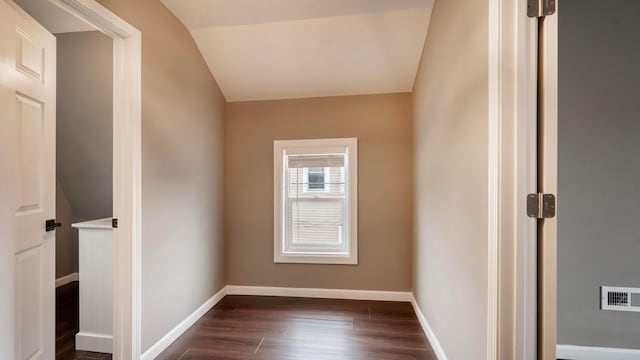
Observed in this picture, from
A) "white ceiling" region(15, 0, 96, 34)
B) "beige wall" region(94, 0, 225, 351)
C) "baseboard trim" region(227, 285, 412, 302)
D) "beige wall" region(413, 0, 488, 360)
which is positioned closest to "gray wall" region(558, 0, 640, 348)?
"beige wall" region(413, 0, 488, 360)

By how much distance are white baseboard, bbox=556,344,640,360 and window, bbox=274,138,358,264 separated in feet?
5.70

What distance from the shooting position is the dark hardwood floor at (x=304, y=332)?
201cm

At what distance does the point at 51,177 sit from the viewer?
1.58 m

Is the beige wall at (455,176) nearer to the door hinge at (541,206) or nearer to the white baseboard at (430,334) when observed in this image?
the white baseboard at (430,334)

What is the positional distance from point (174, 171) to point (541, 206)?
2.33 meters

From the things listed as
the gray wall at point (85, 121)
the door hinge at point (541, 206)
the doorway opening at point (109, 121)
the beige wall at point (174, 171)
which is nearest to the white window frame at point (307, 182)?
the beige wall at point (174, 171)

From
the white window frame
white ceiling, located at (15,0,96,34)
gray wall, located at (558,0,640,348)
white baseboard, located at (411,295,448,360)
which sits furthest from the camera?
the white window frame

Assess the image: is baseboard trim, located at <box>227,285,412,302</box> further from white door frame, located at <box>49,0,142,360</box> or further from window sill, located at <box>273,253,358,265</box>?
white door frame, located at <box>49,0,142,360</box>

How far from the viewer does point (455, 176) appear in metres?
1.64

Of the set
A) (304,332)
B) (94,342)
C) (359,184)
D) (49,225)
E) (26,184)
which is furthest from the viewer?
(359,184)

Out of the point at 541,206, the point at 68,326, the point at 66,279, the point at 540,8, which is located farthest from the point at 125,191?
the point at 66,279

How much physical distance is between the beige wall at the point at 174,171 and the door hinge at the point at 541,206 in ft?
7.05

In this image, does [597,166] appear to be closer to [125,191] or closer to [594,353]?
[594,353]

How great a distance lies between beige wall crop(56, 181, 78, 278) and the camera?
3.20m
